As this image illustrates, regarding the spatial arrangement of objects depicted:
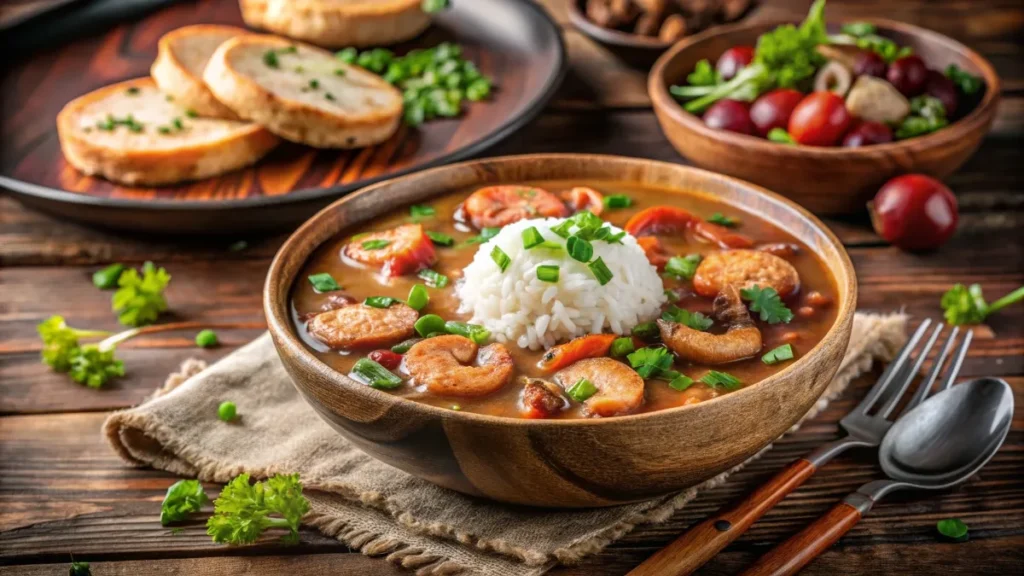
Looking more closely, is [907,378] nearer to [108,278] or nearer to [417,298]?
[417,298]

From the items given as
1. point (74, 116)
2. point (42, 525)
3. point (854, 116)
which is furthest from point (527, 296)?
point (74, 116)

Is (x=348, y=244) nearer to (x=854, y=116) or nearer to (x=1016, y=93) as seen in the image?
(x=854, y=116)

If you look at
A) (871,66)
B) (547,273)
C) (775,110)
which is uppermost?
(547,273)

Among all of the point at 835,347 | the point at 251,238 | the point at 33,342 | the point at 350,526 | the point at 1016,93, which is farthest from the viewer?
the point at 1016,93

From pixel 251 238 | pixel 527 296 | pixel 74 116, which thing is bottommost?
pixel 251 238

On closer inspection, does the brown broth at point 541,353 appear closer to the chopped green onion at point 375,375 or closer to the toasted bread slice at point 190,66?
the chopped green onion at point 375,375

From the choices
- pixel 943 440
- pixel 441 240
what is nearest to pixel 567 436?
pixel 441 240

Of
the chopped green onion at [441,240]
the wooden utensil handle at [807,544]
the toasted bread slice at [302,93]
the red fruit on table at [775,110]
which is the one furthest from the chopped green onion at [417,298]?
the red fruit on table at [775,110]
